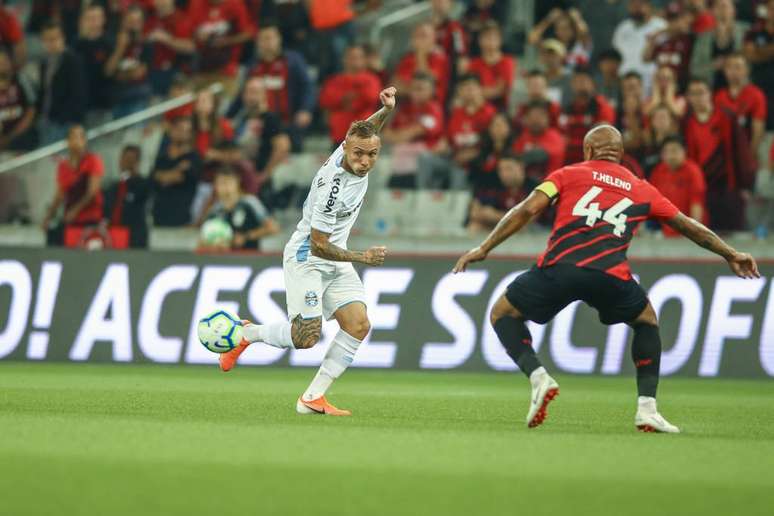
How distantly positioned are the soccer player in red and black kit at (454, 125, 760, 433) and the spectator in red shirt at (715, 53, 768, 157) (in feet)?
28.2

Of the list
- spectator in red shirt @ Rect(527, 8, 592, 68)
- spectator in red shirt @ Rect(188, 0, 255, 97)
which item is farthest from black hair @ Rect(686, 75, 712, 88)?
spectator in red shirt @ Rect(188, 0, 255, 97)

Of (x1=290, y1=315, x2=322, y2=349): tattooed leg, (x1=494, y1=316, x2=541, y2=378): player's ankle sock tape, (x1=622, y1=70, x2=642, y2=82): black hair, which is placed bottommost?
(x1=290, y1=315, x2=322, y2=349): tattooed leg

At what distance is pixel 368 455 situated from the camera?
307 inches

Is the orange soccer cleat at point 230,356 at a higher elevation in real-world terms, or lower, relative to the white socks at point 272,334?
lower

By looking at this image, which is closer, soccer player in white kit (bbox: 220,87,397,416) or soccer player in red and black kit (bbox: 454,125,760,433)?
soccer player in red and black kit (bbox: 454,125,760,433)

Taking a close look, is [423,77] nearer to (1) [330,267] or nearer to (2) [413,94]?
(2) [413,94]

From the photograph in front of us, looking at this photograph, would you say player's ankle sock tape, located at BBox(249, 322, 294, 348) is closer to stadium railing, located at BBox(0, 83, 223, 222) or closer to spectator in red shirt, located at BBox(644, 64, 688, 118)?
spectator in red shirt, located at BBox(644, 64, 688, 118)

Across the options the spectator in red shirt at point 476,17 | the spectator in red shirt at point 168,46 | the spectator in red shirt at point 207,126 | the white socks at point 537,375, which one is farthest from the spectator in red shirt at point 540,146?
the white socks at point 537,375

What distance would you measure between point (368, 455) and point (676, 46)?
12515mm

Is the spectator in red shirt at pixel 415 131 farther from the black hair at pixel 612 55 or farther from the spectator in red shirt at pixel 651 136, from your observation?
the spectator in red shirt at pixel 651 136

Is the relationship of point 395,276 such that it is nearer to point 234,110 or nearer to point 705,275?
point 705,275

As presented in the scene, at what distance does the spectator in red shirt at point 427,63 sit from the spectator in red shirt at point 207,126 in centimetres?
250

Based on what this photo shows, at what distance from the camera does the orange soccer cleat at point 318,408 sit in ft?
34.4

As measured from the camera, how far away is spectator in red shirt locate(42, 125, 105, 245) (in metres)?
18.8
